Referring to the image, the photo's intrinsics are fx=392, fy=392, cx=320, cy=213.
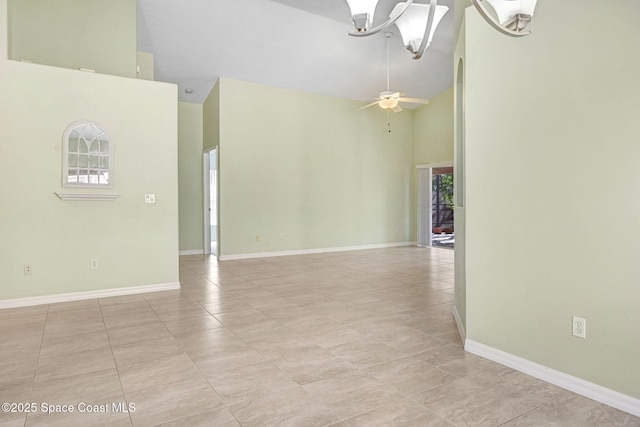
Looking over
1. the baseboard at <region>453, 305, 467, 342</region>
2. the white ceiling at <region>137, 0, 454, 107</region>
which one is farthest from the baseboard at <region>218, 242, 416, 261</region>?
the baseboard at <region>453, 305, 467, 342</region>

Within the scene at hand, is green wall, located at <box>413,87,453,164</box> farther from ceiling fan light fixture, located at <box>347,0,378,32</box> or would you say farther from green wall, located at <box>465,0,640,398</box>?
ceiling fan light fixture, located at <box>347,0,378,32</box>

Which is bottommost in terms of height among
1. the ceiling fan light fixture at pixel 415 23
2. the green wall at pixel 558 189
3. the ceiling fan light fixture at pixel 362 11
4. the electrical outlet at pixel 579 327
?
the electrical outlet at pixel 579 327

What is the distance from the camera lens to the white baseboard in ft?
6.94

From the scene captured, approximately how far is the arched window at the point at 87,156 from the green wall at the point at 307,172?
287cm

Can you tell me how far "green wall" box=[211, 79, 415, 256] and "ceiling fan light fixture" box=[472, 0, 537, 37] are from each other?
20.2ft

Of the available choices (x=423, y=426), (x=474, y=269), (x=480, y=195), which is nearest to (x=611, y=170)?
(x=480, y=195)

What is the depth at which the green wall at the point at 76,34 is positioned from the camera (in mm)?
4789

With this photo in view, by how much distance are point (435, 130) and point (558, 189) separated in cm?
733

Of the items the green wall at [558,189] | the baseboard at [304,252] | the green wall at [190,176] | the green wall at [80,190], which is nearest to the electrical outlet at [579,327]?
the green wall at [558,189]

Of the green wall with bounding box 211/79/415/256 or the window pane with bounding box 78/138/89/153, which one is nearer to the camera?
the window pane with bounding box 78/138/89/153

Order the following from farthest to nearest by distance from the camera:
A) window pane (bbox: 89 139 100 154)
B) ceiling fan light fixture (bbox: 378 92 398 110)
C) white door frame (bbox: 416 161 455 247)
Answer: white door frame (bbox: 416 161 455 247)
ceiling fan light fixture (bbox: 378 92 398 110)
window pane (bbox: 89 139 100 154)

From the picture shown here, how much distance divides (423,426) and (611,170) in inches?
67.0

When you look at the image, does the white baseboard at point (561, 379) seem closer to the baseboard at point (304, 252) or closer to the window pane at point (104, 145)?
the window pane at point (104, 145)

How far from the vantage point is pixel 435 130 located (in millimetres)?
9352
